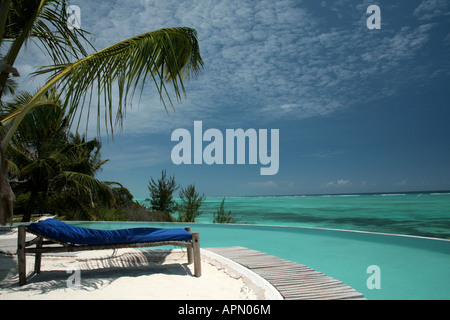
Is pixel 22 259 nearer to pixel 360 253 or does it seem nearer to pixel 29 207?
pixel 360 253

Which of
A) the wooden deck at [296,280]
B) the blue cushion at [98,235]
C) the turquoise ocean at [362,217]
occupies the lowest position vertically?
the turquoise ocean at [362,217]

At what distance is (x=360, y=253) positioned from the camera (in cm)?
532

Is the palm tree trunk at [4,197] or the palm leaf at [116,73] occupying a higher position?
the palm leaf at [116,73]

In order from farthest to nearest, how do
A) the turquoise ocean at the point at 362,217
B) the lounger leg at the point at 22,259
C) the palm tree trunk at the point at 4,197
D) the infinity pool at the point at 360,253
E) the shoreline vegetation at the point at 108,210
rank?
the turquoise ocean at the point at 362,217 < the shoreline vegetation at the point at 108,210 < the infinity pool at the point at 360,253 < the lounger leg at the point at 22,259 < the palm tree trunk at the point at 4,197

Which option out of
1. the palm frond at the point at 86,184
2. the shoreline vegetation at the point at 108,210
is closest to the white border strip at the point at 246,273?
the shoreline vegetation at the point at 108,210

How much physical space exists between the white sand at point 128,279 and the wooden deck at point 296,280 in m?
0.23

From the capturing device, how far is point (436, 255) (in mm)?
5066

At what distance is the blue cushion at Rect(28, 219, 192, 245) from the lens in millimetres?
2959

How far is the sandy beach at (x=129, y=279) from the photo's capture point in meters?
2.56

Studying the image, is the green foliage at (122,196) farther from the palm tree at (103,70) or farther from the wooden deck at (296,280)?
the palm tree at (103,70)

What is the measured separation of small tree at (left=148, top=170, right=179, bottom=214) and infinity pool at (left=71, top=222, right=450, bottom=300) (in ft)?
17.0

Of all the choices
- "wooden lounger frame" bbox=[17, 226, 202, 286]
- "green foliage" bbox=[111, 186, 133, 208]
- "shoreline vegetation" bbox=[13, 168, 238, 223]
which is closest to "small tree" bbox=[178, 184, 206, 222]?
"shoreline vegetation" bbox=[13, 168, 238, 223]

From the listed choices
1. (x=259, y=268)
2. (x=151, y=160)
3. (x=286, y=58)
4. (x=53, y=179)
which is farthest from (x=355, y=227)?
(x=151, y=160)

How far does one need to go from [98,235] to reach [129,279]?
527 millimetres
